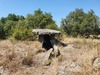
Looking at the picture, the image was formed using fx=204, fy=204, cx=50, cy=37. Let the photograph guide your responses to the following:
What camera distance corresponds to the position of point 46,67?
7.62 metres

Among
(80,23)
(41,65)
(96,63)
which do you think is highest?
(80,23)

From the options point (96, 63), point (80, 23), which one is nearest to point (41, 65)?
point (96, 63)

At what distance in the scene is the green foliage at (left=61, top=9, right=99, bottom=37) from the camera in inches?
1003

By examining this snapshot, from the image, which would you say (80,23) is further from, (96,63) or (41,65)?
(96,63)

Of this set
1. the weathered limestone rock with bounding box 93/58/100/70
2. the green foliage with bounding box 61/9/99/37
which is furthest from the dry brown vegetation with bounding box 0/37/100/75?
the green foliage with bounding box 61/9/99/37

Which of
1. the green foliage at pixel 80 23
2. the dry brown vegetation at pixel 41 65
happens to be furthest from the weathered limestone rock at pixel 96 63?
the green foliage at pixel 80 23

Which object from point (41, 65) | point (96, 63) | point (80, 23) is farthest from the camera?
point (80, 23)

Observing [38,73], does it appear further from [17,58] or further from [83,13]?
[83,13]

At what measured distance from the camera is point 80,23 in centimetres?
2633

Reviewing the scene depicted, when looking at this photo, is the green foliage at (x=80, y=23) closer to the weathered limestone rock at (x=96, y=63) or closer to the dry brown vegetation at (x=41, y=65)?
the dry brown vegetation at (x=41, y=65)

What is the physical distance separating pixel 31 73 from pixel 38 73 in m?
0.24

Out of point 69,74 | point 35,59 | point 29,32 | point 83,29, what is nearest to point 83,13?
point 83,29

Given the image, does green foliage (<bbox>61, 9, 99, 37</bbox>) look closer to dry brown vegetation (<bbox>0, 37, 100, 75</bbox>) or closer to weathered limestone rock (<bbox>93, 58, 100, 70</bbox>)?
dry brown vegetation (<bbox>0, 37, 100, 75</bbox>)

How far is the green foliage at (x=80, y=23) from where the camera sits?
2548 centimetres
